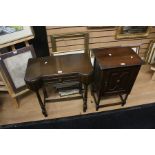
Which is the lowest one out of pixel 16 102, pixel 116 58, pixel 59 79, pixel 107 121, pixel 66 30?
pixel 107 121

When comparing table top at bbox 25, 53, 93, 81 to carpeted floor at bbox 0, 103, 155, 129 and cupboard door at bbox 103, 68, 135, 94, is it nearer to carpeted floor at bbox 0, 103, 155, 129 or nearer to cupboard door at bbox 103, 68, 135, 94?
cupboard door at bbox 103, 68, 135, 94

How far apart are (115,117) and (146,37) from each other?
1.32 meters

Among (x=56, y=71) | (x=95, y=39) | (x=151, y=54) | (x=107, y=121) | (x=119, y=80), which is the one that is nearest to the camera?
(x=56, y=71)

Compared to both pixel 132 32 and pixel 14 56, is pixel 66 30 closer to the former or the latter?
pixel 14 56

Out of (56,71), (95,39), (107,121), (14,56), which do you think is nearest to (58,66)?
(56,71)

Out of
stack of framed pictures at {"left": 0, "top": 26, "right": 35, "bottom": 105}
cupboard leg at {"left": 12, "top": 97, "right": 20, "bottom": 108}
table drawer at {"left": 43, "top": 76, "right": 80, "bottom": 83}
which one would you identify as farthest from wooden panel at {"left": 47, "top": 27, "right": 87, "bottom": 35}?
cupboard leg at {"left": 12, "top": 97, "right": 20, "bottom": 108}

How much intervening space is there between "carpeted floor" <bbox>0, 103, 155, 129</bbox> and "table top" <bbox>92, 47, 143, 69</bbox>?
721 millimetres

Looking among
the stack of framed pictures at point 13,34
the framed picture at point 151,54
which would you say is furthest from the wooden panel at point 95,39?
the stack of framed pictures at point 13,34

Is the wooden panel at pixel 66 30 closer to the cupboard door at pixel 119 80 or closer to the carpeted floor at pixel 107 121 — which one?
the cupboard door at pixel 119 80

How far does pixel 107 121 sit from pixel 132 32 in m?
1.31

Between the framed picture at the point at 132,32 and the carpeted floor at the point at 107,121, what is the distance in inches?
40.4

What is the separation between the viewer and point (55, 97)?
2051mm

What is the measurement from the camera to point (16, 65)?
5.66 ft

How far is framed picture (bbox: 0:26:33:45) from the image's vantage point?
4.94 feet
